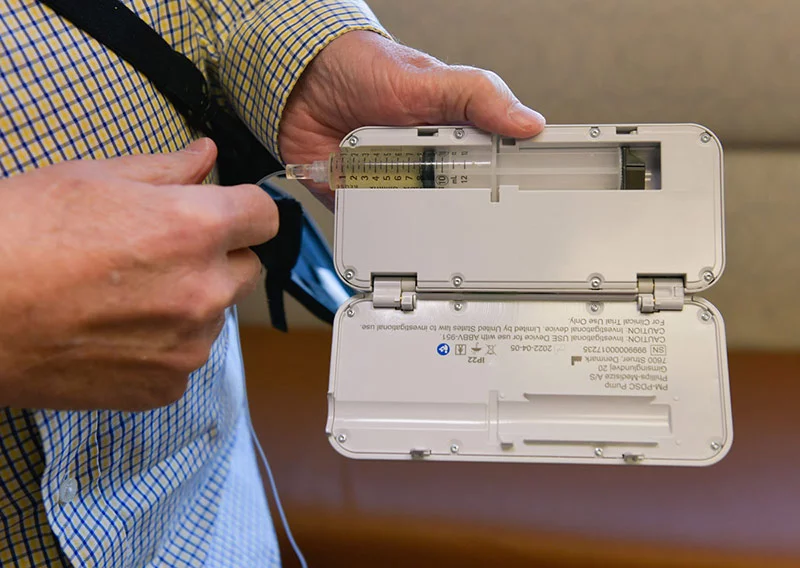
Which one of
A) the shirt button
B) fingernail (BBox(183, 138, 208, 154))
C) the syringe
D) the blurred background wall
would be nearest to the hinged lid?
the syringe

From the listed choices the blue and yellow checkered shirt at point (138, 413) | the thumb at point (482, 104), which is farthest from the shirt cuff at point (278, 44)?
the thumb at point (482, 104)

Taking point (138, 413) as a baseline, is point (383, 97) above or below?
above

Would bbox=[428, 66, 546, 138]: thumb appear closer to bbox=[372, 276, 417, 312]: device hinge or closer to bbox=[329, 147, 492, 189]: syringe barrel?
bbox=[329, 147, 492, 189]: syringe barrel

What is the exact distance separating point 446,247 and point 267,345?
80 cm

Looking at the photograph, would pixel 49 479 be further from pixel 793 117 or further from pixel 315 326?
pixel 793 117

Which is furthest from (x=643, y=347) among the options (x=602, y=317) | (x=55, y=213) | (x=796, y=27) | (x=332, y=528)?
(x=796, y=27)

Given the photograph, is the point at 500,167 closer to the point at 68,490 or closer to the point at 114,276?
the point at 114,276

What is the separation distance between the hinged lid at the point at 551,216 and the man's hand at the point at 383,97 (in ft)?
0.09

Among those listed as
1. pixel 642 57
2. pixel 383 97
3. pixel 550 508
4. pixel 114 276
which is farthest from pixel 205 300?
pixel 642 57

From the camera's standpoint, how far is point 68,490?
48 cm

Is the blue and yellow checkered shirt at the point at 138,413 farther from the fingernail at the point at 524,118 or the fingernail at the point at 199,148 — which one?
the fingernail at the point at 524,118

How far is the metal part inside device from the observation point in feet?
1.77

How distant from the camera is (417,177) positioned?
Result: 56 cm

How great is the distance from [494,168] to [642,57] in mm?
669
